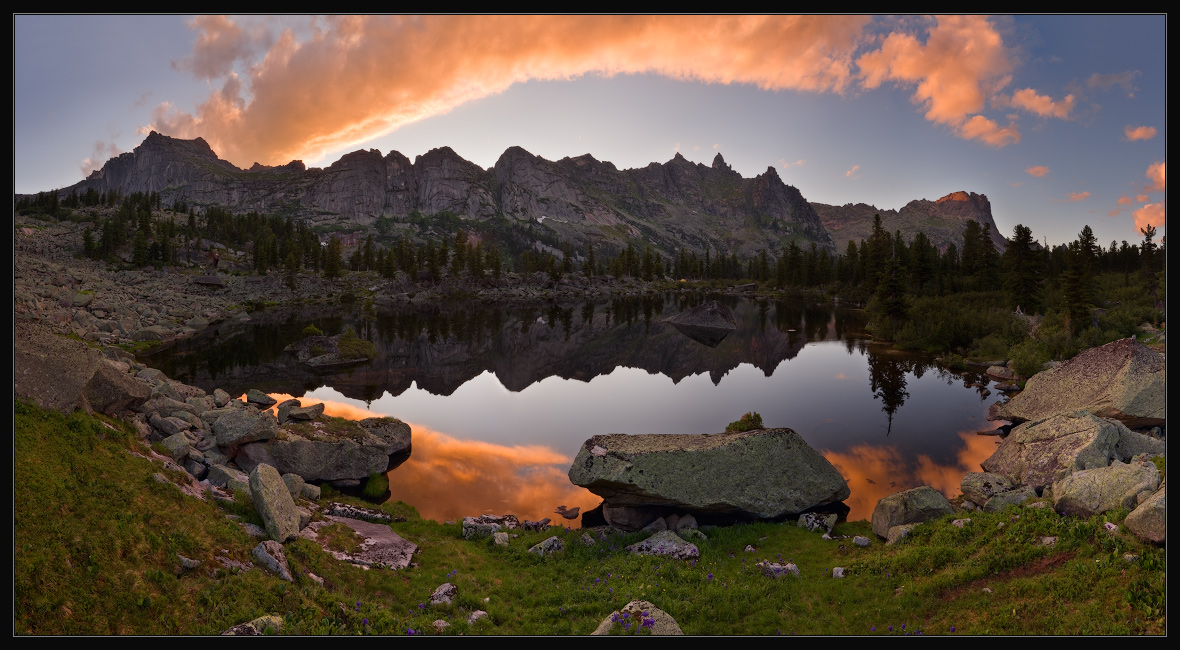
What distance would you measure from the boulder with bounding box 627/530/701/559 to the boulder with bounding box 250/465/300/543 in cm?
986

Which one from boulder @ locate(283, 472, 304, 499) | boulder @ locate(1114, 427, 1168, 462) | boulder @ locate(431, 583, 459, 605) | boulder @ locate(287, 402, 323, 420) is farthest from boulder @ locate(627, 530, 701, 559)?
boulder @ locate(287, 402, 323, 420)

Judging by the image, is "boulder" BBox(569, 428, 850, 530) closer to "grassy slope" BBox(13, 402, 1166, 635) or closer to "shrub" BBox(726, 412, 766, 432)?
"grassy slope" BBox(13, 402, 1166, 635)

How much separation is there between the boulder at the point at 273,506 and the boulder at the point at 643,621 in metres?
8.86

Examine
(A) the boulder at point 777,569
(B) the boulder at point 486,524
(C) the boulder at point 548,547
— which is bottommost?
(B) the boulder at point 486,524

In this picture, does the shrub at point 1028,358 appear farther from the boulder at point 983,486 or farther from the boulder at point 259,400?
the boulder at point 259,400

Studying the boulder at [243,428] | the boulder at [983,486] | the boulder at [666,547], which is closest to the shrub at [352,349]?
the boulder at [243,428]

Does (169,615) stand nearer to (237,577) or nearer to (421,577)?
(237,577)

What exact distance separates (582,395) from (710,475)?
22.8 meters

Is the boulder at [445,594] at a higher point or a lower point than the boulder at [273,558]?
lower

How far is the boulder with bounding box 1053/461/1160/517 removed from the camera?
1180cm

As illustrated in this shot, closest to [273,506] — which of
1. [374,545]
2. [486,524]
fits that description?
[374,545]

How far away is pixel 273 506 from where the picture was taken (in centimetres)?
1366

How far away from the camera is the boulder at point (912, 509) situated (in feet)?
50.1

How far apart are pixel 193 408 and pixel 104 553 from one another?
15699 millimetres
